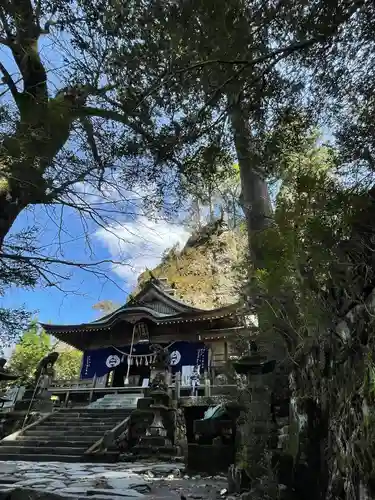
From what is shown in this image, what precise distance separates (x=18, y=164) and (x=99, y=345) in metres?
16.5

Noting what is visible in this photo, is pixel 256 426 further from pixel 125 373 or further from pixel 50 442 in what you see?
pixel 125 373

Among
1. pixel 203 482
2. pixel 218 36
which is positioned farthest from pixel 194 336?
pixel 218 36

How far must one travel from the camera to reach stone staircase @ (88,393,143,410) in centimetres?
1269

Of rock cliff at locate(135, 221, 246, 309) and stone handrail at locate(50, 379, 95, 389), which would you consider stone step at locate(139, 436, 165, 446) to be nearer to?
stone handrail at locate(50, 379, 95, 389)

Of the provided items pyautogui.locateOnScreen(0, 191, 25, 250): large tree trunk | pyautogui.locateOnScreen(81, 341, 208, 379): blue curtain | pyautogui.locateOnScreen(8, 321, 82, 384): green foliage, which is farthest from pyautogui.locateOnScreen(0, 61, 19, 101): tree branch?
pyautogui.locateOnScreen(8, 321, 82, 384): green foliage

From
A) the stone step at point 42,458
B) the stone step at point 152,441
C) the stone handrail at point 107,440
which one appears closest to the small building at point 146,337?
the stone handrail at point 107,440

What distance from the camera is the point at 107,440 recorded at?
9.17 meters

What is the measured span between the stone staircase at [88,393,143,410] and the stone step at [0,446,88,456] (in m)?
3.09

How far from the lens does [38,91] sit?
465 cm

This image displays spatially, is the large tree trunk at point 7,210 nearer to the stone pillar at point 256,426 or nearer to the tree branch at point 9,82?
the tree branch at point 9,82

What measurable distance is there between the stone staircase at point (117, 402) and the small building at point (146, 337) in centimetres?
221

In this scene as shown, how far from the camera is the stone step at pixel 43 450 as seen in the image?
9078mm

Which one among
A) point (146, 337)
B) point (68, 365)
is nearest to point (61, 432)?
point (146, 337)

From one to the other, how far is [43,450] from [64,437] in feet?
2.89
